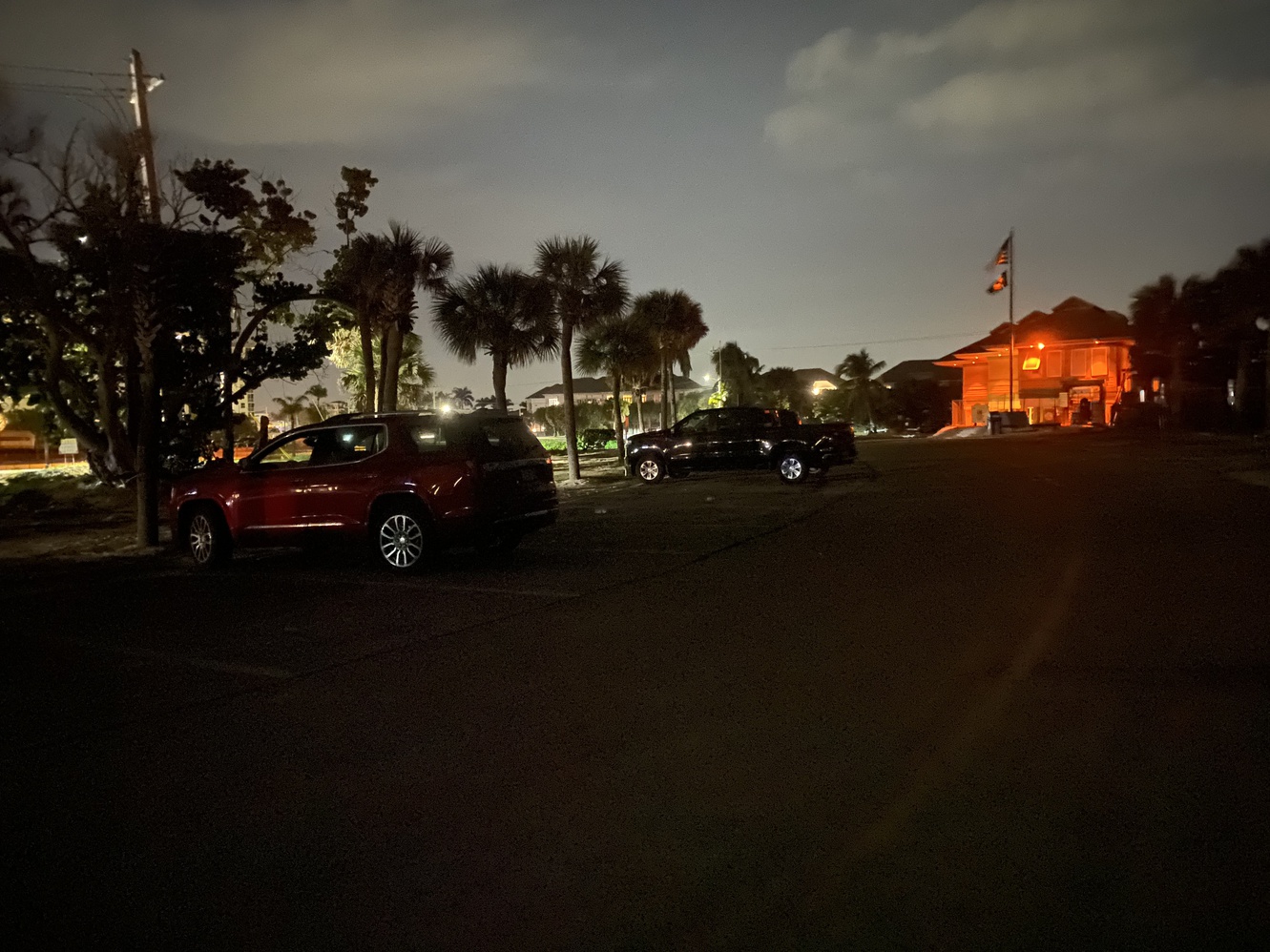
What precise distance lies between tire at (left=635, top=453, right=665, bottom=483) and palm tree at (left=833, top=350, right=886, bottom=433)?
6317cm

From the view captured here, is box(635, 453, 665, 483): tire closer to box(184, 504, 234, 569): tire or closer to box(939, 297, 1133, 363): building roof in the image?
box(184, 504, 234, 569): tire

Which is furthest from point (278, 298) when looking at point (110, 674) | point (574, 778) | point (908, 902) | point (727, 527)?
point (908, 902)

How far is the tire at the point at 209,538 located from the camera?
41.4 feet

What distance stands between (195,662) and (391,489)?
409 centimetres

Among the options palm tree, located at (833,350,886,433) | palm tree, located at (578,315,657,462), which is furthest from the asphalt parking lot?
palm tree, located at (833,350,886,433)

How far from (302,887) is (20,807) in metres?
1.82

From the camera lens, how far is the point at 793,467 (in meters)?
23.4

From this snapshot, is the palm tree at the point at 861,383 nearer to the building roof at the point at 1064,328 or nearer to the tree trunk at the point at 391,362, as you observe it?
the building roof at the point at 1064,328

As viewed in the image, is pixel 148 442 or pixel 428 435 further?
pixel 148 442

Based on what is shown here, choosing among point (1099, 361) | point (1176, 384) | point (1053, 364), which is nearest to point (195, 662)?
point (1176, 384)

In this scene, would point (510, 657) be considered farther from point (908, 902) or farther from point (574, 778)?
point (908, 902)

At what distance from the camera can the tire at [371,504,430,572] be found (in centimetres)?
1136

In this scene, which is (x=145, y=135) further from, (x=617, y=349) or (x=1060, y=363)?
(x=1060, y=363)

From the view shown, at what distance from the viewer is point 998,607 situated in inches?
339
